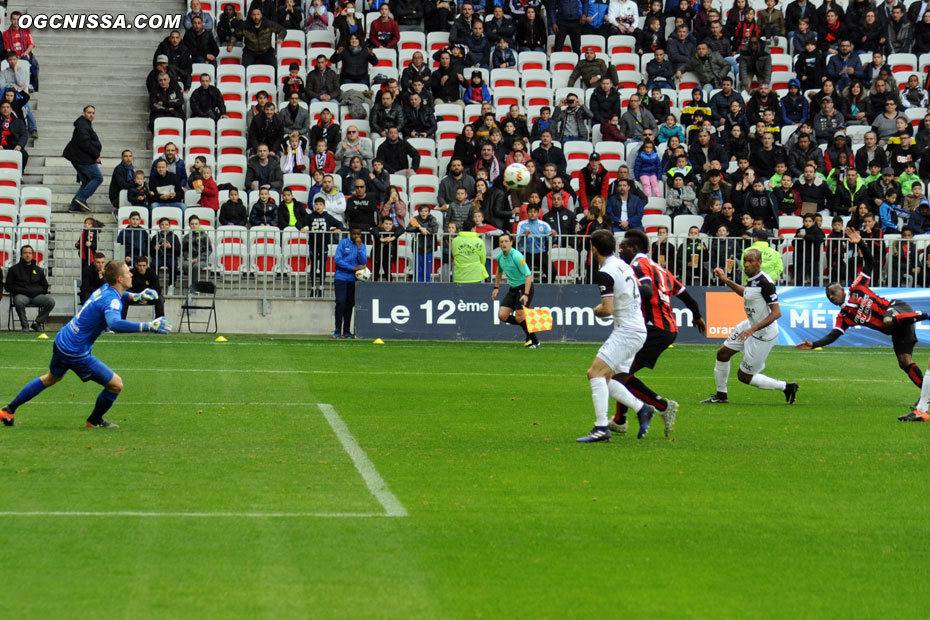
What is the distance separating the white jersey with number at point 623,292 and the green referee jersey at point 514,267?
11134 millimetres

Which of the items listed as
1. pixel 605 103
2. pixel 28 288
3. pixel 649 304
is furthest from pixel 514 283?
pixel 649 304

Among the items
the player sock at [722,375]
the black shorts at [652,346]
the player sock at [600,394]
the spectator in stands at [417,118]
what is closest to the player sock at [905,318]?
the player sock at [722,375]

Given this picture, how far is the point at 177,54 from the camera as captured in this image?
29828mm

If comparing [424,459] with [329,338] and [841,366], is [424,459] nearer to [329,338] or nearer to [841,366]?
[841,366]

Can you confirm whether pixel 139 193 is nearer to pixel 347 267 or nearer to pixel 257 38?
pixel 347 267

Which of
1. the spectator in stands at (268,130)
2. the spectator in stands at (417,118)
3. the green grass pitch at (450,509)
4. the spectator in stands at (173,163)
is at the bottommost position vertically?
the green grass pitch at (450,509)

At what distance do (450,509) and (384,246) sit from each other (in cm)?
1795

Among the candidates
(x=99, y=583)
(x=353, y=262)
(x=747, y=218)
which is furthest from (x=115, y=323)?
(x=747, y=218)

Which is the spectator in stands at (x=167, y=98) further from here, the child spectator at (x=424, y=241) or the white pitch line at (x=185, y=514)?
the white pitch line at (x=185, y=514)

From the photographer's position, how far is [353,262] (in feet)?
81.5

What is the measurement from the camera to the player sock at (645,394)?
484 inches

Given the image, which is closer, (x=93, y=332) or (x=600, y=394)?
(x=600, y=394)

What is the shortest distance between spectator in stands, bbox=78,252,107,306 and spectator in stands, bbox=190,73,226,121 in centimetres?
526

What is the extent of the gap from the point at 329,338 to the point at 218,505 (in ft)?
55.1
